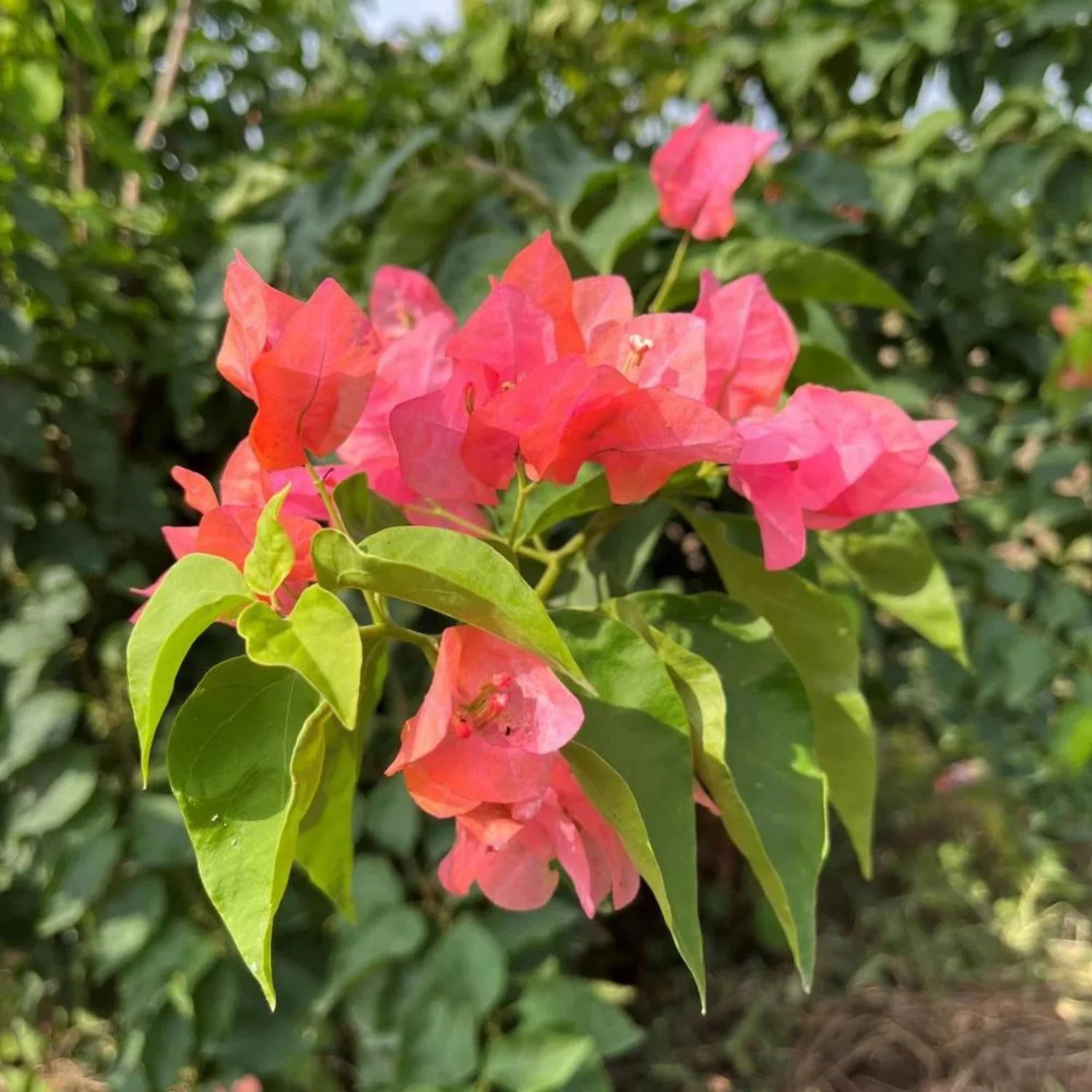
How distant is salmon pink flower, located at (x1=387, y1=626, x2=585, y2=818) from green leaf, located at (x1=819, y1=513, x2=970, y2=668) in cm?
23

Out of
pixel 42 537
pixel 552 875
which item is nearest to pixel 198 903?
pixel 42 537

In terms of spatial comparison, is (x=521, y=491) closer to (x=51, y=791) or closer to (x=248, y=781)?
(x=248, y=781)

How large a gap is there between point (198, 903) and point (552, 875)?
574 millimetres

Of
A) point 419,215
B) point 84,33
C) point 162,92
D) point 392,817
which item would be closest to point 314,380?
point 419,215

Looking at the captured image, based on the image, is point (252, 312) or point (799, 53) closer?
point (252, 312)

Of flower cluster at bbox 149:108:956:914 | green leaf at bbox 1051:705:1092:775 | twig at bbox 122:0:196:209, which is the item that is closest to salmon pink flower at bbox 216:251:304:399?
flower cluster at bbox 149:108:956:914

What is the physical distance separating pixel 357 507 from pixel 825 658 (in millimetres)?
197

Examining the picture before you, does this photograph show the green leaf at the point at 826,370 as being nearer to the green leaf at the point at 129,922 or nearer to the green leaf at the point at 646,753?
the green leaf at the point at 646,753

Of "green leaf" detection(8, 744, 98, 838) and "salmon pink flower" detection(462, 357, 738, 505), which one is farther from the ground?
"salmon pink flower" detection(462, 357, 738, 505)

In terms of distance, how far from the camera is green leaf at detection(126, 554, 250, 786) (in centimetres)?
26

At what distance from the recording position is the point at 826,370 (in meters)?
0.50

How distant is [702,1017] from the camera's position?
1.26 m

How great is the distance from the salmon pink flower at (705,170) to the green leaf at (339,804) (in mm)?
301

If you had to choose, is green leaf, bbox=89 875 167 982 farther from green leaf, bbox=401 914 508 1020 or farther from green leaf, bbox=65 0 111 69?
green leaf, bbox=65 0 111 69
